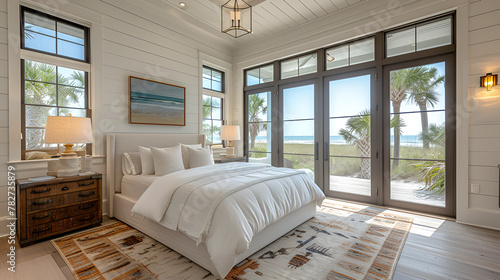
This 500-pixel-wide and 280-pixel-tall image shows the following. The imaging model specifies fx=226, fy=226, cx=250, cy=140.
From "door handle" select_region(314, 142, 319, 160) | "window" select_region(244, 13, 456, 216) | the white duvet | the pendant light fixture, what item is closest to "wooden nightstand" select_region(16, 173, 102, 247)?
the white duvet

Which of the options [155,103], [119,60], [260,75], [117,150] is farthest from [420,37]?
[117,150]

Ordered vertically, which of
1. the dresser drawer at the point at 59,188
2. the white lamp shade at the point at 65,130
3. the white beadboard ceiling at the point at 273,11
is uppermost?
the white beadboard ceiling at the point at 273,11

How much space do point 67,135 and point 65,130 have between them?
6 cm

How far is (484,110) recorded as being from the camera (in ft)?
8.91

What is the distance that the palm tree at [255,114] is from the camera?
4957 mm

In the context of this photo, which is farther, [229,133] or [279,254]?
[229,133]

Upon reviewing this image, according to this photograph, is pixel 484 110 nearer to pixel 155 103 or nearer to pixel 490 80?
pixel 490 80

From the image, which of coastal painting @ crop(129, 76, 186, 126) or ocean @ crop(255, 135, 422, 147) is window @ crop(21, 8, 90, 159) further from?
ocean @ crop(255, 135, 422, 147)

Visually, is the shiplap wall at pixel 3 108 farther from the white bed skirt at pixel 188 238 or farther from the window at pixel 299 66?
the window at pixel 299 66

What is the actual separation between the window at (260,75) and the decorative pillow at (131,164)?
299 cm

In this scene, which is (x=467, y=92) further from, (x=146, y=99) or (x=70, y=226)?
(x=70, y=226)

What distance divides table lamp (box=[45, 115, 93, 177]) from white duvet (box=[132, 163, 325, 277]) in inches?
37.9

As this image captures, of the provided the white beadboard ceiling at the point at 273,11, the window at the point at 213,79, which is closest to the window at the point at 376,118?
the white beadboard ceiling at the point at 273,11

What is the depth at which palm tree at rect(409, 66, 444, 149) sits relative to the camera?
313 cm
